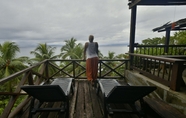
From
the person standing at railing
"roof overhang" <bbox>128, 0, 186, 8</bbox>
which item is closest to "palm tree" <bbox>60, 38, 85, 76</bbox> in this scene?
the person standing at railing

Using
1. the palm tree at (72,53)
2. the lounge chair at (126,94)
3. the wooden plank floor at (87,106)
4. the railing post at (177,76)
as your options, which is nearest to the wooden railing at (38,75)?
the palm tree at (72,53)

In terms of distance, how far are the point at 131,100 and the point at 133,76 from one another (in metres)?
1.88

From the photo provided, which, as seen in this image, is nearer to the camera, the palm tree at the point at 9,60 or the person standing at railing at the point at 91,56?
the person standing at railing at the point at 91,56

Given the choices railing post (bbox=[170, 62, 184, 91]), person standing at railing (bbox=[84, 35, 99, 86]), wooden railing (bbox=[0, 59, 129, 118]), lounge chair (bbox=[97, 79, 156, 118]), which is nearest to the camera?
lounge chair (bbox=[97, 79, 156, 118])

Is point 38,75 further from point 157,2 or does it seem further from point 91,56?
point 157,2

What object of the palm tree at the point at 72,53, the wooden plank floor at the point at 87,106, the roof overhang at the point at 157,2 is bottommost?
the wooden plank floor at the point at 87,106

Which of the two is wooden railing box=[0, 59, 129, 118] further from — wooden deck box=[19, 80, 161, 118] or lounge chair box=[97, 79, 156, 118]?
lounge chair box=[97, 79, 156, 118]

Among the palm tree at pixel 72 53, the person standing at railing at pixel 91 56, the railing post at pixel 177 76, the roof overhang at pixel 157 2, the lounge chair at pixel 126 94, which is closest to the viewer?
the lounge chair at pixel 126 94

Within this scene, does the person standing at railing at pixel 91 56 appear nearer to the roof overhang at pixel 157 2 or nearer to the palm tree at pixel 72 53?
the roof overhang at pixel 157 2

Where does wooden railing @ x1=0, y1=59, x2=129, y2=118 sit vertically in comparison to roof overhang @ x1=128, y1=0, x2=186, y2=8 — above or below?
below

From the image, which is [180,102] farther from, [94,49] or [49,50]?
[49,50]

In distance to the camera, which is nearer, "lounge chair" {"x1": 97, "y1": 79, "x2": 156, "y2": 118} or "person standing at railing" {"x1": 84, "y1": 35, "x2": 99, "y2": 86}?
"lounge chair" {"x1": 97, "y1": 79, "x2": 156, "y2": 118}

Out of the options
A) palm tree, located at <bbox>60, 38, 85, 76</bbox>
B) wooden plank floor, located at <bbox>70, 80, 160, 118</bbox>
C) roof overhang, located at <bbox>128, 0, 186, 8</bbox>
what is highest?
roof overhang, located at <bbox>128, 0, 186, 8</bbox>

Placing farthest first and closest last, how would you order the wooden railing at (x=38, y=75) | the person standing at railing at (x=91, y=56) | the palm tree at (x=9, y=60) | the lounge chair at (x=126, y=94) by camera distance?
1. the palm tree at (x=9, y=60)
2. the person standing at railing at (x=91, y=56)
3. the wooden railing at (x=38, y=75)
4. the lounge chair at (x=126, y=94)
